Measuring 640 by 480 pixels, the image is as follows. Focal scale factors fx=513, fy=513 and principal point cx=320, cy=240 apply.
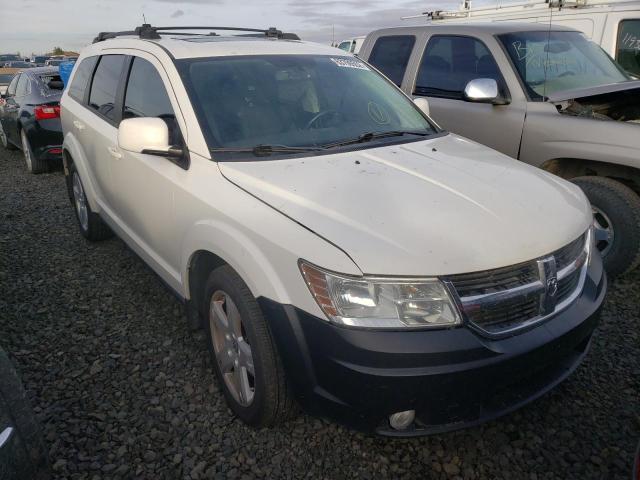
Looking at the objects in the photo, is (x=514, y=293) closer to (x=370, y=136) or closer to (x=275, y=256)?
(x=275, y=256)

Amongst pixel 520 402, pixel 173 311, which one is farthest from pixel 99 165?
pixel 520 402

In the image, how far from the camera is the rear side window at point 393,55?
518 centimetres

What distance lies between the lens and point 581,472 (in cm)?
221

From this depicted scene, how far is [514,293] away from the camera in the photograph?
196 centimetres

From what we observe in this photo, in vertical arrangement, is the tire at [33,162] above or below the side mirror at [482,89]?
below

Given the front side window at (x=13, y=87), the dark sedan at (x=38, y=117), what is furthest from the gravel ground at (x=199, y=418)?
the front side window at (x=13, y=87)

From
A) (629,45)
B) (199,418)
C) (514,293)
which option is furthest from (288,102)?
(629,45)

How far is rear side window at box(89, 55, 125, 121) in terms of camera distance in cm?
366

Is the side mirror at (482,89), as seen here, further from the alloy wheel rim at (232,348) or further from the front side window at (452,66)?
the alloy wheel rim at (232,348)

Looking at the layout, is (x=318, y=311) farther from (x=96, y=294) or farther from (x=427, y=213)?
(x=96, y=294)

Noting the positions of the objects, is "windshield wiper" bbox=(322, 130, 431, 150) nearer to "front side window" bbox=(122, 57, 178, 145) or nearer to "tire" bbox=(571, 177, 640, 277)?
"front side window" bbox=(122, 57, 178, 145)

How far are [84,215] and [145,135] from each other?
8.44 ft

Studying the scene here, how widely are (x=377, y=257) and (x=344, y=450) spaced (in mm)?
1010

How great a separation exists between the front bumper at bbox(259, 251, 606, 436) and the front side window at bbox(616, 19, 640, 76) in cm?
537
